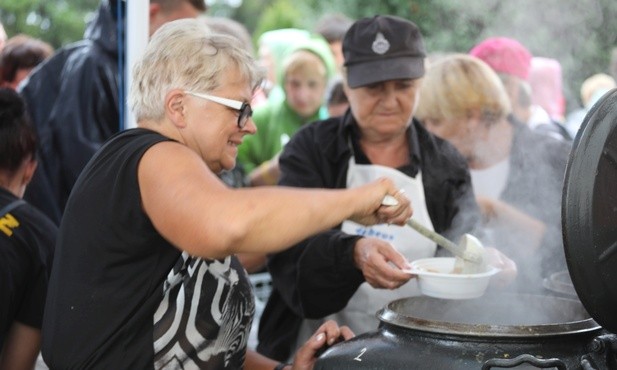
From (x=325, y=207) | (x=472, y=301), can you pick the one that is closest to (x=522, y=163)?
(x=472, y=301)

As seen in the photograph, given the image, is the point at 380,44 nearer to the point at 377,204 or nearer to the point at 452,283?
the point at 452,283

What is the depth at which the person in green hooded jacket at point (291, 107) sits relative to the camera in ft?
18.0

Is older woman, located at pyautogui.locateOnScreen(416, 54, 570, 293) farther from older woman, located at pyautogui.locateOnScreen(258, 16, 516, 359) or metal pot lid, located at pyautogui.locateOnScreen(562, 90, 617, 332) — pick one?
metal pot lid, located at pyautogui.locateOnScreen(562, 90, 617, 332)

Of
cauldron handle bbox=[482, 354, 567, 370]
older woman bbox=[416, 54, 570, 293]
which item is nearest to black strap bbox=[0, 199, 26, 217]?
cauldron handle bbox=[482, 354, 567, 370]

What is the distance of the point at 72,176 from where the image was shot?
13.5ft

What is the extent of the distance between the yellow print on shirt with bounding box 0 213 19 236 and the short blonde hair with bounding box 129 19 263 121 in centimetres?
75

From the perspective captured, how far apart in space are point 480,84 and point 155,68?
87.0 inches

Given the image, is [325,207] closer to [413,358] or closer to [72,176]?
[413,358]

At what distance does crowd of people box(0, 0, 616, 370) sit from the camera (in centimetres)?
201

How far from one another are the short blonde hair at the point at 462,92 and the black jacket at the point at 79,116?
4.50 ft

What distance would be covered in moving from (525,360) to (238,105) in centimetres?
85

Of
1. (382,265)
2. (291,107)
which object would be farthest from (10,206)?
(291,107)

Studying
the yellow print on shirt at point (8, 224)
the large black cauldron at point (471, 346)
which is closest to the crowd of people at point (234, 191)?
the yellow print on shirt at point (8, 224)

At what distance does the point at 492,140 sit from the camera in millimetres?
4117
